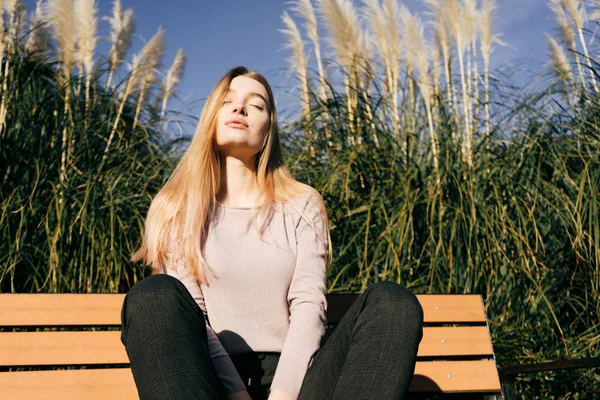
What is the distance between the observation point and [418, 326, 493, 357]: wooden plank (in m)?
2.35

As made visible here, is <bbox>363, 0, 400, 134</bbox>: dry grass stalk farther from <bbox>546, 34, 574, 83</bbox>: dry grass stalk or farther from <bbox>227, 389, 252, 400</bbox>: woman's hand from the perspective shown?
<bbox>227, 389, 252, 400</bbox>: woman's hand

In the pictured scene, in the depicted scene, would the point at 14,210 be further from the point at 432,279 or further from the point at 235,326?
the point at 432,279

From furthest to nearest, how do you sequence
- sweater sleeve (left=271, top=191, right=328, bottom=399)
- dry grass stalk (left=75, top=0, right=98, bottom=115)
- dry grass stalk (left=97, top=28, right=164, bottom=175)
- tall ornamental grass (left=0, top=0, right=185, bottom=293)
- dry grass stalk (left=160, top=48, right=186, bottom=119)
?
1. dry grass stalk (left=160, top=48, right=186, bottom=119)
2. dry grass stalk (left=75, top=0, right=98, bottom=115)
3. dry grass stalk (left=97, top=28, right=164, bottom=175)
4. tall ornamental grass (left=0, top=0, right=185, bottom=293)
5. sweater sleeve (left=271, top=191, right=328, bottom=399)

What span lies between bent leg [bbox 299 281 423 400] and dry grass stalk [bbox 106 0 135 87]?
11.5ft

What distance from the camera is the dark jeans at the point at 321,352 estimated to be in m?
1.41

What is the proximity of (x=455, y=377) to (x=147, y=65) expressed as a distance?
11.0 ft

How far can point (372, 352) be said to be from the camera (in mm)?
1495

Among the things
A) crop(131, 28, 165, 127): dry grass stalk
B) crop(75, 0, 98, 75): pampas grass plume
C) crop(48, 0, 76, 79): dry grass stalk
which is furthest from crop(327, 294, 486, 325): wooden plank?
crop(75, 0, 98, 75): pampas grass plume

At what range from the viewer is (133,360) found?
58.1 inches

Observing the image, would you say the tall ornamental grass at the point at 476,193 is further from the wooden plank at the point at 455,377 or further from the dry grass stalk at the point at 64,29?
the dry grass stalk at the point at 64,29

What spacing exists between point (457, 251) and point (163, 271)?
5.81 feet

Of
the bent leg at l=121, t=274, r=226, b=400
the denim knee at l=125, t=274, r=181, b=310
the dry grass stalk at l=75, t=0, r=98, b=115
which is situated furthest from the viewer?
the dry grass stalk at l=75, t=0, r=98, b=115

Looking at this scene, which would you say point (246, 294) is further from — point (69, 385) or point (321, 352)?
point (69, 385)

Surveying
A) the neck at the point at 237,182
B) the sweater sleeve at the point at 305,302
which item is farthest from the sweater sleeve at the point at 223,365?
the neck at the point at 237,182
